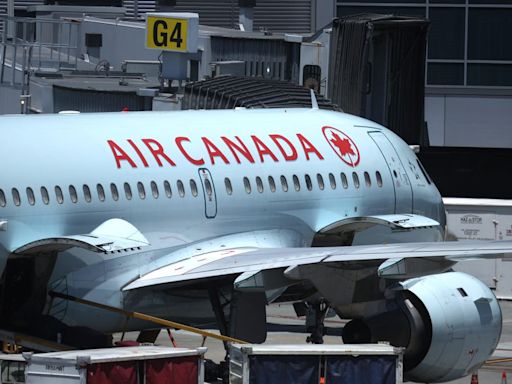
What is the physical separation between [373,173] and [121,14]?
39.5 metres

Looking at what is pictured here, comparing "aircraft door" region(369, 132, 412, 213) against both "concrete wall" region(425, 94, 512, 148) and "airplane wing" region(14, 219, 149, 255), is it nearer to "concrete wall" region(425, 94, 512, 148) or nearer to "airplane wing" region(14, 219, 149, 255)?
"airplane wing" region(14, 219, 149, 255)

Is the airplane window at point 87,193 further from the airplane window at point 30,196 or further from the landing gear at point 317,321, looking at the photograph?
the landing gear at point 317,321

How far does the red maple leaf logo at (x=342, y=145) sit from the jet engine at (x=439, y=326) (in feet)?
14.0

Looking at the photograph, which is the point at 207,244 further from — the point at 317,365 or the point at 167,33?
the point at 167,33

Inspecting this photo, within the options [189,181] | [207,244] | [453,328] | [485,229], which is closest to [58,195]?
[189,181]

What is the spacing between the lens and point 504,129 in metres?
66.1

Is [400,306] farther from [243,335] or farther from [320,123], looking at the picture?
[320,123]

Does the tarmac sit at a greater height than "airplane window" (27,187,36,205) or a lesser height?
lesser

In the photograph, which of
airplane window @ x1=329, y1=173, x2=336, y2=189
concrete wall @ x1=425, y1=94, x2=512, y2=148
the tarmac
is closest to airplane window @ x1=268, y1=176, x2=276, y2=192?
airplane window @ x1=329, y1=173, x2=336, y2=189

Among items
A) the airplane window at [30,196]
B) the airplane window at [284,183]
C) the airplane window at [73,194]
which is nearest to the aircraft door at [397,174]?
the airplane window at [284,183]

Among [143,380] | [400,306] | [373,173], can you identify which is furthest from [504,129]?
[143,380]

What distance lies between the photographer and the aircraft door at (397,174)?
3266 cm

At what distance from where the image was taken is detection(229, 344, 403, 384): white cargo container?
23797mm

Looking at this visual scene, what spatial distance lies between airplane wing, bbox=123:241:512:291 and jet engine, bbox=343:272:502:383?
132cm
